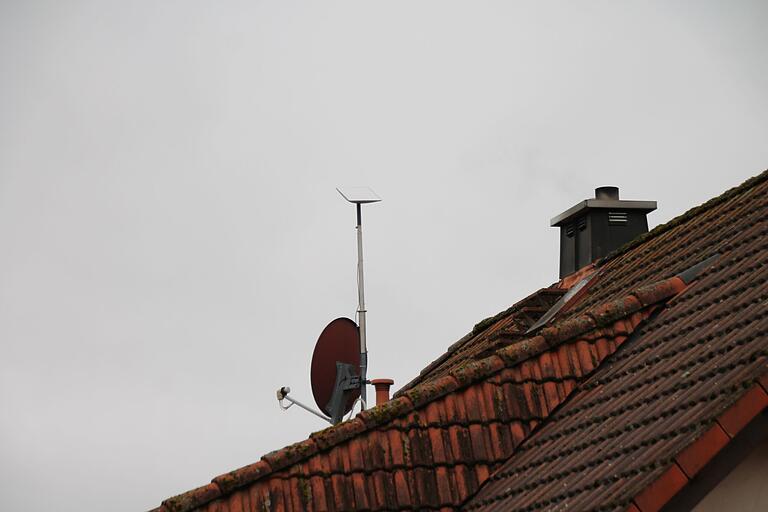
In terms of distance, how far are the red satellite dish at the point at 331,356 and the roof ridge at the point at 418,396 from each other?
5.72 metres

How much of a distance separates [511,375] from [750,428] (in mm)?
2194

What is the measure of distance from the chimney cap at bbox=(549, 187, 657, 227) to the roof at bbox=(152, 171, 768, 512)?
6776 millimetres

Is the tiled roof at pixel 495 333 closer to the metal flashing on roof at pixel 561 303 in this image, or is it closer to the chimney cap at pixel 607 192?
the metal flashing on roof at pixel 561 303

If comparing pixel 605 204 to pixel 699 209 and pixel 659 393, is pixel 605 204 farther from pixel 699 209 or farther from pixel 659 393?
pixel 659 393

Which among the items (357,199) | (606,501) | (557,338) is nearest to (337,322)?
(357,199)

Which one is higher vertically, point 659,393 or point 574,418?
point 574,418

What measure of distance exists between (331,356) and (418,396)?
5.99m

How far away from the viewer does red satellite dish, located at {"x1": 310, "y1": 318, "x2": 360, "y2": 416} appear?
13.3 metres

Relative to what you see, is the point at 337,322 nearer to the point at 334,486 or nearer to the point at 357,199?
the point at 357,199

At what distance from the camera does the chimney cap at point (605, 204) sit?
15.3 m

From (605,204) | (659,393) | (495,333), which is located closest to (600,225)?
(605,204)

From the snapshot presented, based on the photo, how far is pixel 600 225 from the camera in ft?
49.7

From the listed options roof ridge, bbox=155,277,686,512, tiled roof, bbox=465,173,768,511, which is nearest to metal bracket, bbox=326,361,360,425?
tiled roof, bbox=465,173,768,511

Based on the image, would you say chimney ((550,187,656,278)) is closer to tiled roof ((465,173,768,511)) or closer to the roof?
tiled roof ((465,173,768,511))
